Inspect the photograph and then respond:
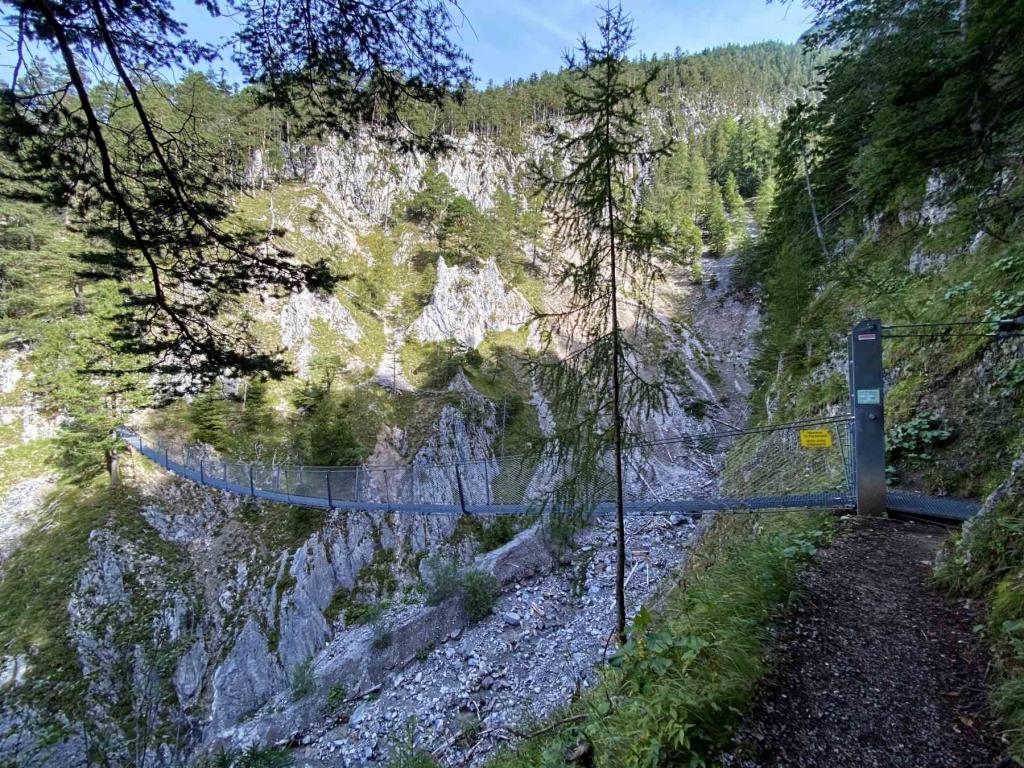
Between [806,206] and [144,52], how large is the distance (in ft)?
52.7

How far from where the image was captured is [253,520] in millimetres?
10914

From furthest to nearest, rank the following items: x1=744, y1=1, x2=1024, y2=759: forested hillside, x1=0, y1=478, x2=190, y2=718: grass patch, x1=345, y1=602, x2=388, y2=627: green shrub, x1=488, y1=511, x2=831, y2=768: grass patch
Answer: x1=345, y1=602, x2=388, y2=627: green shrub → x1=0, y1=478, x2=190, y2=718: grass patch → x1=744, y1=1, x2=1024, y2=759: forested hillside → x1=488, y1=511, x2=831, y2=768: grass patch

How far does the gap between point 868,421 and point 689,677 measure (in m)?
2.77

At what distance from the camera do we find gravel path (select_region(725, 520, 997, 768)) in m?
1.19

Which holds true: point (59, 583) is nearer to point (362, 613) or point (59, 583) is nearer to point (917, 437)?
point (362, 613)

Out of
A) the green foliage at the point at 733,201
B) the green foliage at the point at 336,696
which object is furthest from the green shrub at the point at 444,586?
the green foliage at the point at 733,201

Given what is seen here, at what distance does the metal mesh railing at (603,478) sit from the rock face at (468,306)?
923 centimetres

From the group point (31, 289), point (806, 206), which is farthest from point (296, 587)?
point (806, 206)

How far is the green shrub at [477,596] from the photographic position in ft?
25.4

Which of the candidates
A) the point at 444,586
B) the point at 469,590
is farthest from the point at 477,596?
the point at 444,586

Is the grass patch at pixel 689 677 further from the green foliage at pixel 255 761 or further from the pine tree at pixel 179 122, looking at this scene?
the green foliage at pixel 255 761

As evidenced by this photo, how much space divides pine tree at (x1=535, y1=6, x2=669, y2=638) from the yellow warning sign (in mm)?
1554

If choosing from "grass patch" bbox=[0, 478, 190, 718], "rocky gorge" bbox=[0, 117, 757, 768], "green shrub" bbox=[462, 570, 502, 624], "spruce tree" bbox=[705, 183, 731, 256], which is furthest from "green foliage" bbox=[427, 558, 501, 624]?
"spruce tree" bbox=[705, 183, 731, 256]

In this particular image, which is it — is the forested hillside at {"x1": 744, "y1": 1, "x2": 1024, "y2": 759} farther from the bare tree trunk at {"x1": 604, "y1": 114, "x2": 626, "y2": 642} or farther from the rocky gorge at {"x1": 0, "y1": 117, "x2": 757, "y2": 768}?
the rocky gorge at {"x1": 0, "y1": 117, "x2": 757, "y2": 768}
